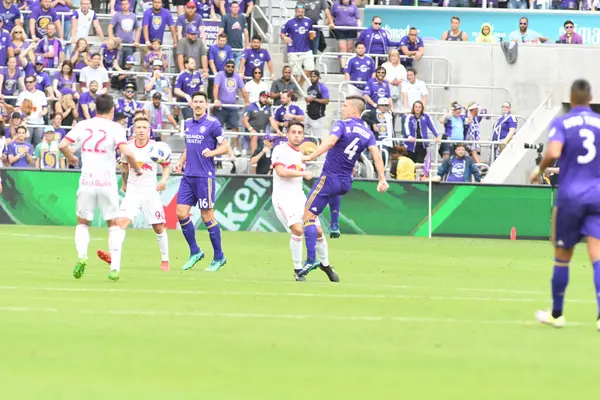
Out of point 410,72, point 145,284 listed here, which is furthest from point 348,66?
point 145,284

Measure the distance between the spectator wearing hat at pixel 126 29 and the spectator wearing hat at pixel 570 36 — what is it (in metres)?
11.2

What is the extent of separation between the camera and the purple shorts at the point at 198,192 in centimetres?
2022

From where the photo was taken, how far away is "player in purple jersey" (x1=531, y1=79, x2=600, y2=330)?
11.9 metres

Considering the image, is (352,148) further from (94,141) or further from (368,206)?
(368,206)

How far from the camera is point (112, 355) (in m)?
9.69

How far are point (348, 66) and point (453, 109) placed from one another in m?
2.90

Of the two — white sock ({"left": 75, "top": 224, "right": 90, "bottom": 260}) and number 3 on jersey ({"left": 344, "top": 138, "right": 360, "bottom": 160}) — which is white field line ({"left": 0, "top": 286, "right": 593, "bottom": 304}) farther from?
number 3 on jersey ({"left": 344, "top": 138, "right": 360, "bottom": 160})

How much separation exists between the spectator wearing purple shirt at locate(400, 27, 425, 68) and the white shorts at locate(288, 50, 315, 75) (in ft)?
7.83

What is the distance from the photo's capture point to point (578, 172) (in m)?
12.0

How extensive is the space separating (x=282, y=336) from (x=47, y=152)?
21879mm

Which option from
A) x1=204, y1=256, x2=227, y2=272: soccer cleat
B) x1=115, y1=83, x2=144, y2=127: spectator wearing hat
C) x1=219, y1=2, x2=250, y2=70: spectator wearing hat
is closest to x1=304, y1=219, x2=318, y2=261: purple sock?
x1=204, y1=256, x2=227, y2=272: soccer cleat

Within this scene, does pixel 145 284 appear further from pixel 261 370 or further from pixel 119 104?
pixel 119 104

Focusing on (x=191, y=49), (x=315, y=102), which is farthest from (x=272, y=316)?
(x=191, y=49)

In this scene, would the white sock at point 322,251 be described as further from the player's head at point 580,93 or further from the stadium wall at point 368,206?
the stadium wall at point 368,206
